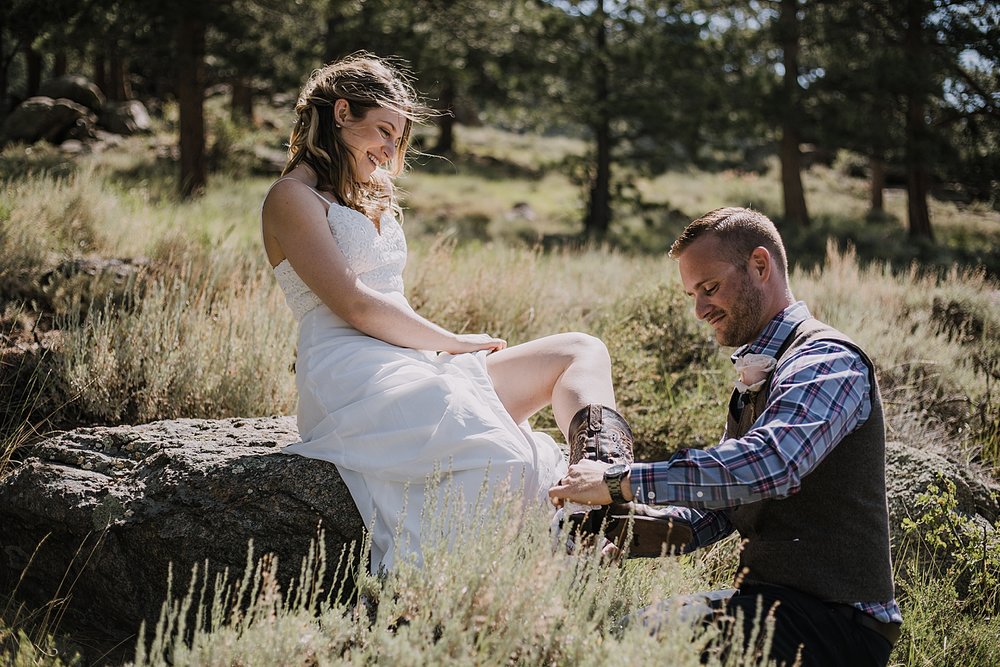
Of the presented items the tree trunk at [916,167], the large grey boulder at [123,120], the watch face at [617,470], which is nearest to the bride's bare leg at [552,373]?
the watch face at [617,470]

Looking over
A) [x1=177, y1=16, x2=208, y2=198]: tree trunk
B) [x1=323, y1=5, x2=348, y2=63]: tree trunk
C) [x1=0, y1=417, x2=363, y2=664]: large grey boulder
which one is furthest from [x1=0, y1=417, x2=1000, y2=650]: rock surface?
[x1=323, y1=5, x2=348, y2=63]: tree trunk

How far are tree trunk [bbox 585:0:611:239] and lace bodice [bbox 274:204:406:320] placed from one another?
41.1ft

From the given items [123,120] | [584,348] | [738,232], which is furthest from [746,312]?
[123,120]

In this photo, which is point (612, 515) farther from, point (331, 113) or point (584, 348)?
point (331, 113)

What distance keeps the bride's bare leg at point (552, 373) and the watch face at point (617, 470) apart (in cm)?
77

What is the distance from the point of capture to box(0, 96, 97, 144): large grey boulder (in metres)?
16.2

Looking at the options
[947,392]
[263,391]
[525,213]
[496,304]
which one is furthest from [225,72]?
[947,392]

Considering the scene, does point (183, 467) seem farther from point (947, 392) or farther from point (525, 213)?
point (525, 213)

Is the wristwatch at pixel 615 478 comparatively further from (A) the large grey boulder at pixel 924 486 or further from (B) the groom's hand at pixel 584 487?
(A) the large grey boulder at pixel 924 486

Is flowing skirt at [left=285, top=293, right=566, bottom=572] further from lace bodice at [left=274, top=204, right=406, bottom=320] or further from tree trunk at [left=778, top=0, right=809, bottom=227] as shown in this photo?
tree trunk at [left=778, top=0, right=809, bottom=227]

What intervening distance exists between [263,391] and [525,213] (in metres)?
15.0

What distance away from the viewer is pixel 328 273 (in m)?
3.31

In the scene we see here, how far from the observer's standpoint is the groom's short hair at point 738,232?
254cm

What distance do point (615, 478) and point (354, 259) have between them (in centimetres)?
160
